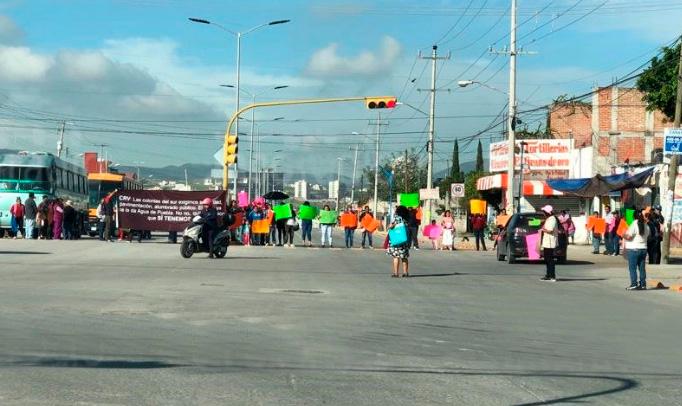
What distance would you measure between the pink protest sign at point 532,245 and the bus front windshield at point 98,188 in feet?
101

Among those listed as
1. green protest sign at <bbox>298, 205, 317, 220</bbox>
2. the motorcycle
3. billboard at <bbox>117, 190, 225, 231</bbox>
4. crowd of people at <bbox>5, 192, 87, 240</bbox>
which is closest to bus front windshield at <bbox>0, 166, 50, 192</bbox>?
crowd of people at <bbox>5, 192, 87, 240</bbox>

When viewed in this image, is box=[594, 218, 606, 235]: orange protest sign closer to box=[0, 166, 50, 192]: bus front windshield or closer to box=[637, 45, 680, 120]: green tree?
box=[637, 45, 680, 120]: green tree

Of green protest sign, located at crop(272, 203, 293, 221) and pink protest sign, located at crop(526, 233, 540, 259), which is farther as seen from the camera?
green protest sign, located at crop(272, 203, 293, 221)

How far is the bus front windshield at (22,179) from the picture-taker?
40094 mm

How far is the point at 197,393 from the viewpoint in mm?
7680

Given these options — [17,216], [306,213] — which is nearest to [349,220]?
[306,213]

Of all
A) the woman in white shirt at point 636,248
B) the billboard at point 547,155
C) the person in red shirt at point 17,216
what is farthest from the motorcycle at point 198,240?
the billboard at point 547,155

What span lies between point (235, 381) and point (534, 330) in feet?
18.7

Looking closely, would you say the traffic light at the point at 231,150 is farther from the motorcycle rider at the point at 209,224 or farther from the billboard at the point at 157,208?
the motorcycle rider at the point at 209,224

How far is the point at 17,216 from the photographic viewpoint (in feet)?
126

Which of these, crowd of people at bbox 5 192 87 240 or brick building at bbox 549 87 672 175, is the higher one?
brick building at bbox 549 87 672 175

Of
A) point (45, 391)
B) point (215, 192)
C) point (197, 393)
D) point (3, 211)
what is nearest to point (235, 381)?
point (197, 393)

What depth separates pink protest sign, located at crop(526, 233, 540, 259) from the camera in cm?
2816

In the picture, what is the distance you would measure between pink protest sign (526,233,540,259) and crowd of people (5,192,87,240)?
19.0 m
